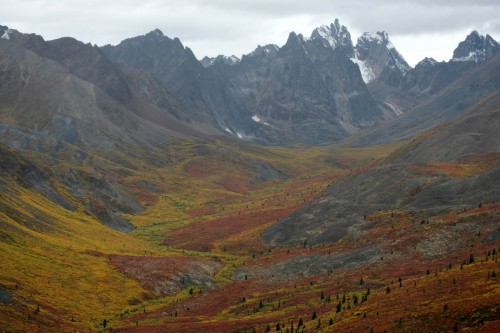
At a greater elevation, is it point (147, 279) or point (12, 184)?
point (12, 184)

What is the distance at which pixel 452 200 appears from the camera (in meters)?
106

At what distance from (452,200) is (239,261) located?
39.6 meters

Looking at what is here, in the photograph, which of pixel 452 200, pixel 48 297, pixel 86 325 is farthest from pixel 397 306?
pixel 452 200

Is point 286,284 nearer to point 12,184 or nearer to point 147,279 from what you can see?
point 147,279

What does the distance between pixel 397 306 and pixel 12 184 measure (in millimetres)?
98858

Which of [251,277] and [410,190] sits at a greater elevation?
[410,190]

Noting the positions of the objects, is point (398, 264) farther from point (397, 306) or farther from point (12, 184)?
point (12, 184)

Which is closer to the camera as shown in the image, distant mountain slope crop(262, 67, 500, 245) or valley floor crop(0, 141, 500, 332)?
valley floor crop(0, 141, 500, 332)

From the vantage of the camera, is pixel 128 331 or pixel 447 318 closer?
pixel 447 318

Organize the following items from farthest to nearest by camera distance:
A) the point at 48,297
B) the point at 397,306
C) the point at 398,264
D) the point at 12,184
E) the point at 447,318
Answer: the point at 12,184
the point at 398,264
the point at 48,297
the point at 397,306
the point at 447,318

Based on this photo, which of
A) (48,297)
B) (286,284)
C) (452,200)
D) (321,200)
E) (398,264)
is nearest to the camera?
(48,297)

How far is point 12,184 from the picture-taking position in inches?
4968

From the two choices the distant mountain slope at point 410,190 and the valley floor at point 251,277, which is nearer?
the valley floor at point 251,277

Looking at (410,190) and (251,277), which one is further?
(410,190)
